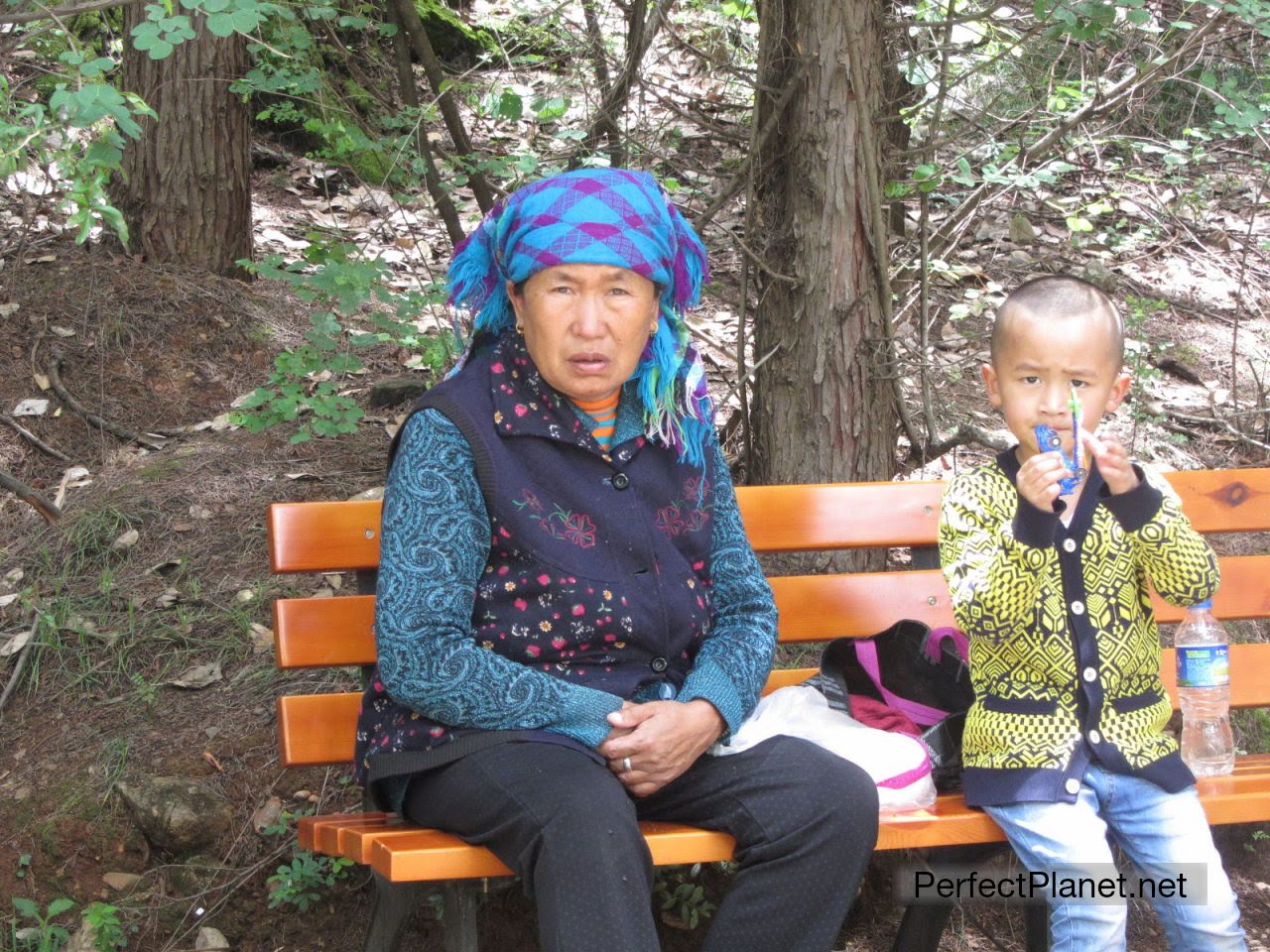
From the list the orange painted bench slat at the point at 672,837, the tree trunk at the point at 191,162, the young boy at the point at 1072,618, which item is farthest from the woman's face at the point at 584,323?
the tree trunk at the point at 191,162

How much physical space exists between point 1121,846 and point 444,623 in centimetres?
135

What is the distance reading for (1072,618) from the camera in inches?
105

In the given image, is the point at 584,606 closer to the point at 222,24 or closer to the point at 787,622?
the point at 787,622

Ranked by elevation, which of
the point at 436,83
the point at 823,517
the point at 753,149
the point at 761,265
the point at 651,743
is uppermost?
the point at 436,83

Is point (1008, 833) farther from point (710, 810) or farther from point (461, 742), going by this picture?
point (461, 742)

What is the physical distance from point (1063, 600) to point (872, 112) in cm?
166

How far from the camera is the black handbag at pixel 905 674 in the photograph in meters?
2.94

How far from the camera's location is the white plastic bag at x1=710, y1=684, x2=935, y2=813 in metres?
→ 2.68

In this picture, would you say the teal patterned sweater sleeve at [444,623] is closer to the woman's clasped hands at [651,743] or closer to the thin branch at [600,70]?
the woman's clasped hands at [651,743]

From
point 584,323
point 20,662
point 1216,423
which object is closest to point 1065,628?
point 584,323

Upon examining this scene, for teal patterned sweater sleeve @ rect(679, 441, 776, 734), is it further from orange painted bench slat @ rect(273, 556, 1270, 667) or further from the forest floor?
the forest floor

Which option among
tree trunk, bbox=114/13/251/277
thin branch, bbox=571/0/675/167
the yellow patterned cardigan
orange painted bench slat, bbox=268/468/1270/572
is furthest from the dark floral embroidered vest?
tree trunk, bbox=114/13/251/277

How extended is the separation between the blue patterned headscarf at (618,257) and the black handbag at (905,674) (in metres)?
0.55

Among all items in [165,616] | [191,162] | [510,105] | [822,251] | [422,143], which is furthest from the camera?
[191,162]
